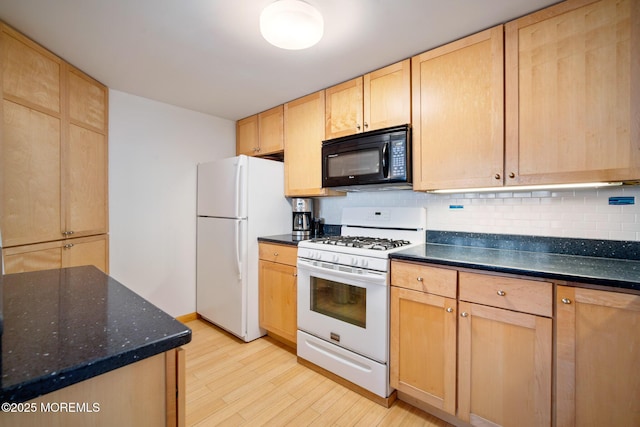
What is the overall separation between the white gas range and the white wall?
4.75 ft

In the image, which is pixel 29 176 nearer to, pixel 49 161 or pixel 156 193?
pixel 49 161

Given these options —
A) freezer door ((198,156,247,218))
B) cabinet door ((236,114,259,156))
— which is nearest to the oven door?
freezer door ((198,156,247,218))

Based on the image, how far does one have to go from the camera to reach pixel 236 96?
2621mm

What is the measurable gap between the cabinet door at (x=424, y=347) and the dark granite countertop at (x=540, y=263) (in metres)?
0.23

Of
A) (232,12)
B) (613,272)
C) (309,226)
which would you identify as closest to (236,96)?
(232,12)

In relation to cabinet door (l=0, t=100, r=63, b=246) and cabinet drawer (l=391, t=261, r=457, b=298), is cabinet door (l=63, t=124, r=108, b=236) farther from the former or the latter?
cabinet drawer (l=391, t=261, r=457, b=298)

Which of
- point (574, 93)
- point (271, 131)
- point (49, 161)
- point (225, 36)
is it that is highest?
point (225, 36)

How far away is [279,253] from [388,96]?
1.49m

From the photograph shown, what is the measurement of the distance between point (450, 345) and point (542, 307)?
48cm

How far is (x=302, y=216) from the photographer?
2773 mm

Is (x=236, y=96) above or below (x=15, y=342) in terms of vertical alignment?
above

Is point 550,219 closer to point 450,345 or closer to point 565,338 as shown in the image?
point 565,338

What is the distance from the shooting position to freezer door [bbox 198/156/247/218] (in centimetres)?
250

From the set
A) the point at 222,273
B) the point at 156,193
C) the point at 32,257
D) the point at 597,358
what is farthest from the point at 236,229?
the point at 597,358
